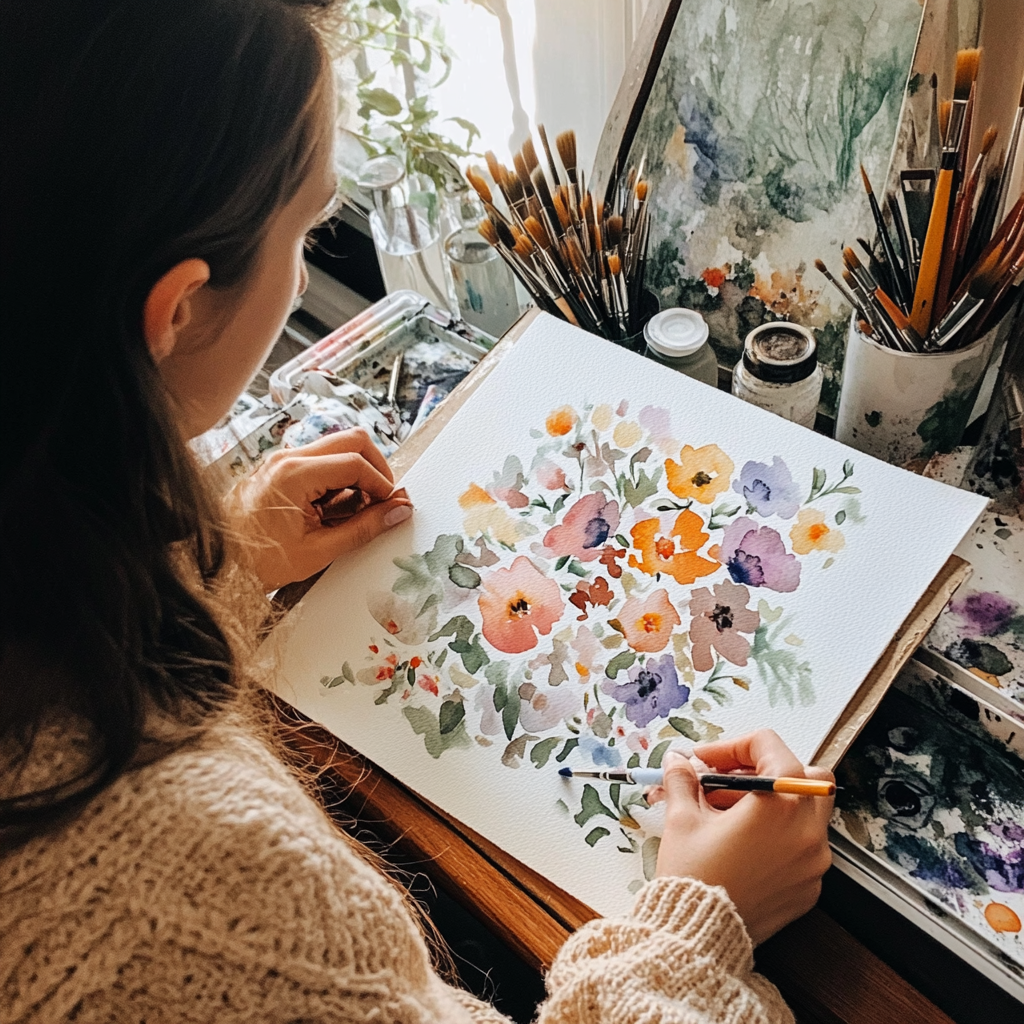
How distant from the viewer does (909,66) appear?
63cm

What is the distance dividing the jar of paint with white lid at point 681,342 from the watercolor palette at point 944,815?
29 centimetres

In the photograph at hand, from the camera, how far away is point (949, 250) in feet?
1.92

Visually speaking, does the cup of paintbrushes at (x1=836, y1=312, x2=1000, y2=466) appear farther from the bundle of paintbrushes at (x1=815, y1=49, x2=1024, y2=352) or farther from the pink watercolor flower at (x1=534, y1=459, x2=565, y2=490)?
the pink watercolor flower at (x1=534, y1=459, x2=565, y2=490)

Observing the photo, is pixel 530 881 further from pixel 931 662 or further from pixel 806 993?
pixel 931 662

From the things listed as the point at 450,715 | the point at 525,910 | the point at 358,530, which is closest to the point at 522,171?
the point at 358,530

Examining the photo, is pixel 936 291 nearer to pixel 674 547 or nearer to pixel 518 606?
pixel 674 547

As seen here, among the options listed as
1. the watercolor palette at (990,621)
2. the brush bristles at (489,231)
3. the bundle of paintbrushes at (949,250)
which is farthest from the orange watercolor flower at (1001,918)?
the brush bristles at (489,231)

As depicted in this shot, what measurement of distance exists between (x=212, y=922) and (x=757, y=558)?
1.29ft

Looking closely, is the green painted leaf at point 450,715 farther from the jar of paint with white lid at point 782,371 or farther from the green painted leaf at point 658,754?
the jar of paint with white lid at point 782,371

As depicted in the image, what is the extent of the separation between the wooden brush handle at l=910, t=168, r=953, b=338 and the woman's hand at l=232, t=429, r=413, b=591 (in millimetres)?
377

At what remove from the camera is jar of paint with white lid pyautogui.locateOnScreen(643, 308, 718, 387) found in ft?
→ 2.41

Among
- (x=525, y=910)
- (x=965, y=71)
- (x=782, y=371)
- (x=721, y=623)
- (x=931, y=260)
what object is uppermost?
(x=965, y=71)

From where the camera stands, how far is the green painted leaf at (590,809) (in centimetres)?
57

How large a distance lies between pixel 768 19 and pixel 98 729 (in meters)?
0.64
